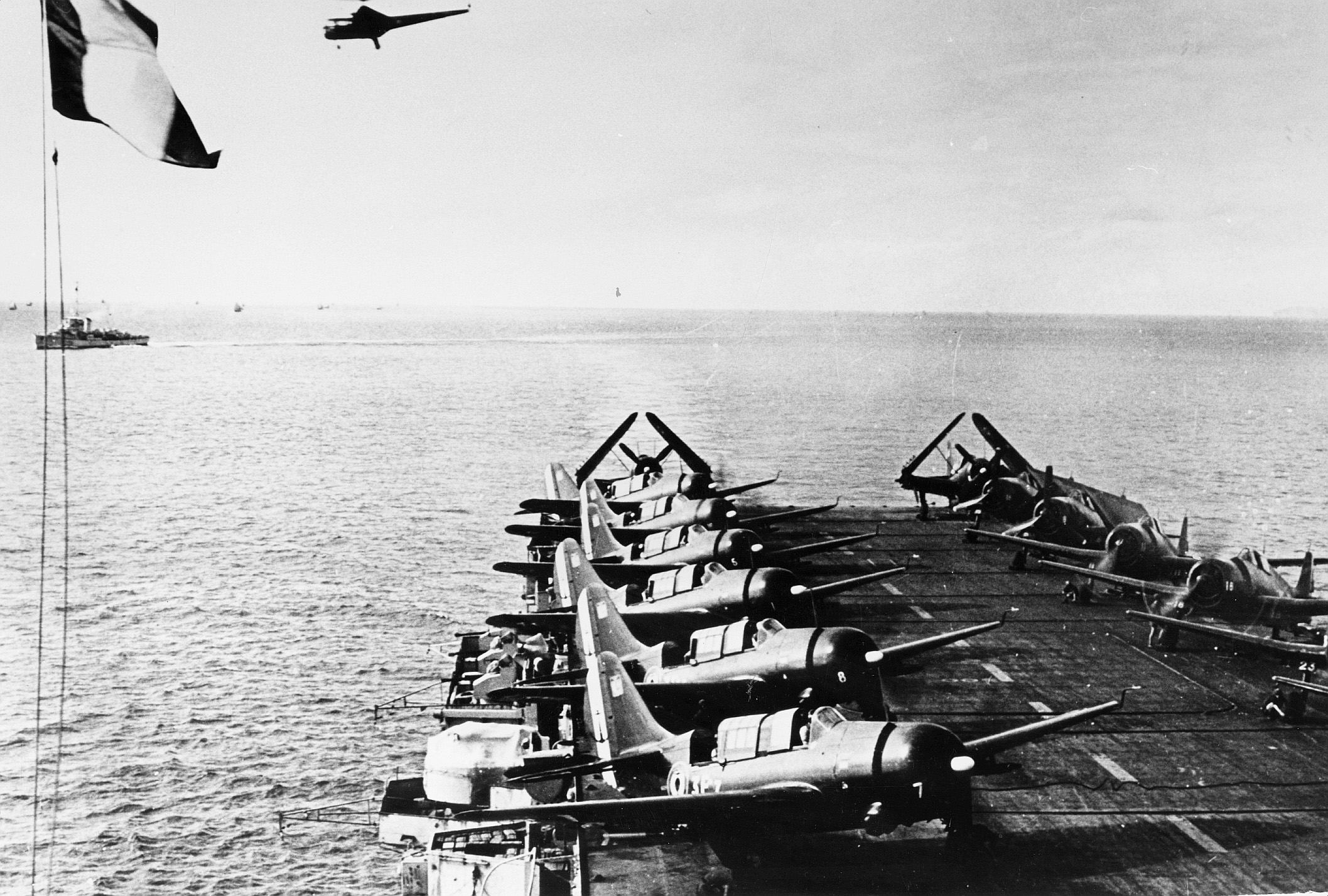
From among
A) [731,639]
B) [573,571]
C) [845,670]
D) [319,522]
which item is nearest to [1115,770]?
[845,670]

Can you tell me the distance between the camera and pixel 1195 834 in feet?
70.5

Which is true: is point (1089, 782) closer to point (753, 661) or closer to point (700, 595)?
point (753, 661)

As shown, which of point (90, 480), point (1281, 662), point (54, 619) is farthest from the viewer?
point (90, 480)

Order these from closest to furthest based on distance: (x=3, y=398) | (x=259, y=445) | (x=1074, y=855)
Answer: (x=1074, y=855) < (x=259, y=445) < (x=3, y=398)

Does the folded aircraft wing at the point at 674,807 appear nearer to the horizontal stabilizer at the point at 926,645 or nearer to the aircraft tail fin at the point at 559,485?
the horizontal stabilizer at the point at 926,645

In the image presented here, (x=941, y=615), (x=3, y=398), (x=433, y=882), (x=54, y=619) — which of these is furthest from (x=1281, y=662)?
(x=3, y=398)

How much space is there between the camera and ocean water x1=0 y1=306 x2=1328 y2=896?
1441 inches

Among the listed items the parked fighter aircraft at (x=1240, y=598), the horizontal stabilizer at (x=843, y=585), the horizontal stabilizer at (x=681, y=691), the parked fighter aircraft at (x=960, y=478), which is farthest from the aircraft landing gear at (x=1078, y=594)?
the horizontal stabilizer at (x=681, y=691)

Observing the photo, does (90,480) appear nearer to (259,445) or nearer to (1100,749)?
(259,445)

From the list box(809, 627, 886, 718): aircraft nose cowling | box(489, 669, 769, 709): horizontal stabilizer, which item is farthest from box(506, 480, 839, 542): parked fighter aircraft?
box(809, 627, 886, 718): aircraft nose cowling

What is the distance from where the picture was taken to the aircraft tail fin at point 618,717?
22875 mm

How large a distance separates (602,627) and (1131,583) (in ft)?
65.6

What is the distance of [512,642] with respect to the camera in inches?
1710

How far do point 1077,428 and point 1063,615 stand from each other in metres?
88.8
